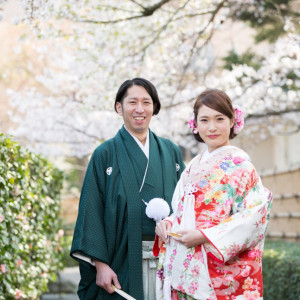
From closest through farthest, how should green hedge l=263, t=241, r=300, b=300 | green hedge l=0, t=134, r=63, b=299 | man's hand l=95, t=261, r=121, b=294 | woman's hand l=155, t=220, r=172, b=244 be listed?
woman's hand l=155, t=220, r=172, b=244
man's hand l=95, t=261, r=121, b=294
green hedge l=0, t=134, r=63, b=299
green hedge l=263, t=241, r=300, b=300

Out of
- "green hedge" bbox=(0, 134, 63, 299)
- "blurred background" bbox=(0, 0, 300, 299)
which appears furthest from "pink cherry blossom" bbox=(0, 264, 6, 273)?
"blurred background" bbox=(0, 0, 300, 299)

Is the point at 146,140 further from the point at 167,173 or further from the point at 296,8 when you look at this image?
the point at 296,8

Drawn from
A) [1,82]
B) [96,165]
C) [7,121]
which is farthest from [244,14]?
[1,82]

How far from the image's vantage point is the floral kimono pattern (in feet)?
8.69

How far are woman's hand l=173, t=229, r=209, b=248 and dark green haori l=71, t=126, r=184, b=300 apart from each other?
0.56 m

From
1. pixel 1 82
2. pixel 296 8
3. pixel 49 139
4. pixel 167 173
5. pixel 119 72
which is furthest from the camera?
pixel 1 82

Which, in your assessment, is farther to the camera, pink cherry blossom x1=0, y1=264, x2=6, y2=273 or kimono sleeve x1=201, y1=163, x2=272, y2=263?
→ pink cherry blossom x1=0, y1=264, x2=6, y2=273

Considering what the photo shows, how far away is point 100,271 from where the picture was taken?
3.25 metres

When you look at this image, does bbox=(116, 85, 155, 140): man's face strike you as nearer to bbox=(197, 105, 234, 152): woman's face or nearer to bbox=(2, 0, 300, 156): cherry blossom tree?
bbox=(197, 105, 234, 152): woman's face

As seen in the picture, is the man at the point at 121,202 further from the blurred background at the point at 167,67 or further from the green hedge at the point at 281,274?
the blurred background at the point at 167,67

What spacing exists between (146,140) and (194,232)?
41.5 inches

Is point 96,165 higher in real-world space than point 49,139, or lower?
lower

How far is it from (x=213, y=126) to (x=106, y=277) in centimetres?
109

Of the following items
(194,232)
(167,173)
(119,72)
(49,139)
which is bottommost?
(194,232)
